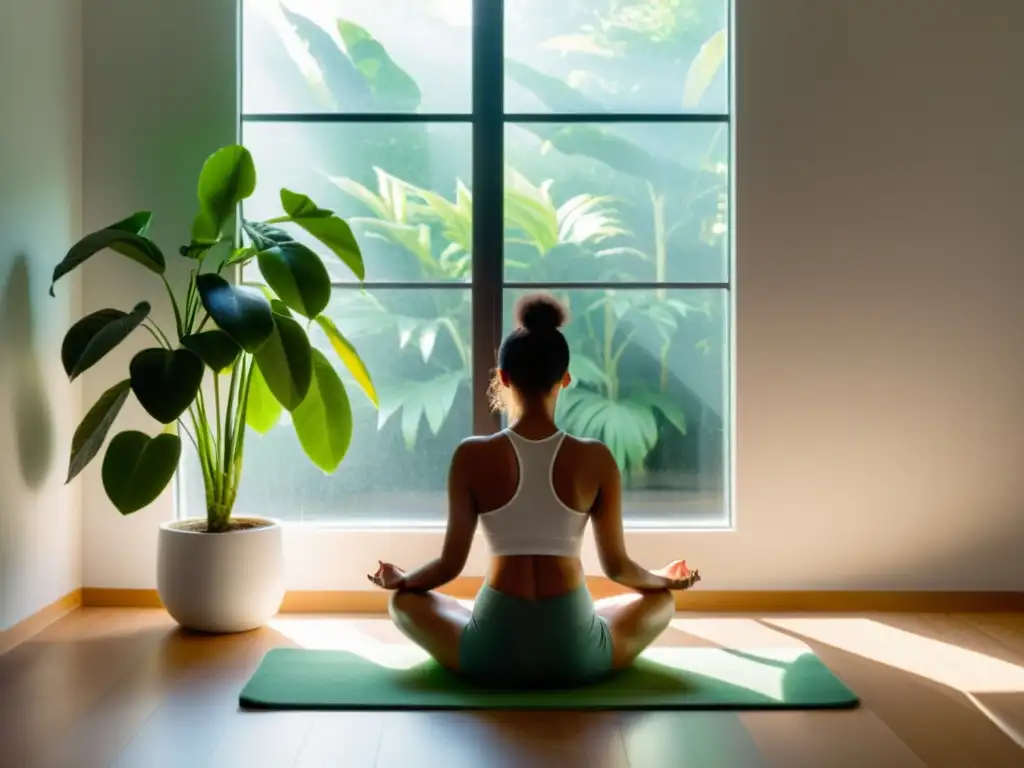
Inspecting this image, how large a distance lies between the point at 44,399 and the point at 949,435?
2985 mm

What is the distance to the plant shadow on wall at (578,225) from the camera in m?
A: 3.90

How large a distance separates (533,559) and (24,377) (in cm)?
170

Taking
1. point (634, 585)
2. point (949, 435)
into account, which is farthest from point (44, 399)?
point (949, 435)

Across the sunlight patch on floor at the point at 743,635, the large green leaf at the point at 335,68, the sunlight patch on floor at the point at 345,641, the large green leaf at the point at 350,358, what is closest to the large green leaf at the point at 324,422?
the large green leaf at the point at 350,358

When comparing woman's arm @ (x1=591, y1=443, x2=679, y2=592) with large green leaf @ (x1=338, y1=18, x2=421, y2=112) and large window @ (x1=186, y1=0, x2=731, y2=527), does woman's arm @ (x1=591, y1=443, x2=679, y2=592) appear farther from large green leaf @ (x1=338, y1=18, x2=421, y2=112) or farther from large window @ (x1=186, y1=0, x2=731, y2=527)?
large green leaf @ (x1=338, y1=18, x2=421, y2=112)

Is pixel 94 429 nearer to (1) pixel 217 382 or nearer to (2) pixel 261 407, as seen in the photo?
(1) pixel 217 382

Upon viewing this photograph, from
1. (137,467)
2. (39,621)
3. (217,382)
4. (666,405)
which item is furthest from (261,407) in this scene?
(666,405)

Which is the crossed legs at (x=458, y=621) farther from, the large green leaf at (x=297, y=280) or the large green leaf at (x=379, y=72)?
the large green leaf at (x=379, y=72)

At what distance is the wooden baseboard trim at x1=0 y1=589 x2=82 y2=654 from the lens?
317 centimetres

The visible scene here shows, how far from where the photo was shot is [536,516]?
2.67 metres

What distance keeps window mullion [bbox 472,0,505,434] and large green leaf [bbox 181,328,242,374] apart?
3.38 feet

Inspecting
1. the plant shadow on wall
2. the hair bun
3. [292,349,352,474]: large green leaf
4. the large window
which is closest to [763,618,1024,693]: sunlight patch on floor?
the large window

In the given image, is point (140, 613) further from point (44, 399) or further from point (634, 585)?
point (634, 585)

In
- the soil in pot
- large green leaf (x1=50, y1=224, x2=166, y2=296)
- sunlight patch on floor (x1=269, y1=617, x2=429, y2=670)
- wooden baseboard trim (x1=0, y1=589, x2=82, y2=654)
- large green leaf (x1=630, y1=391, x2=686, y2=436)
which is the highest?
large green leaf (x1=50, y1=224, x2=166, y2=296)
